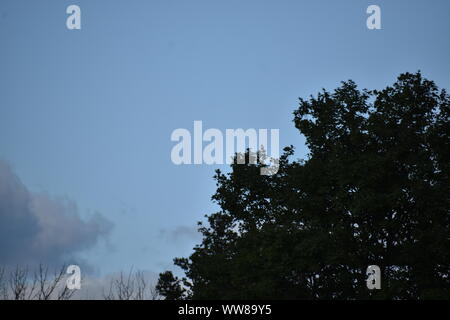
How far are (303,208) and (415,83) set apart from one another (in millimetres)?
8823

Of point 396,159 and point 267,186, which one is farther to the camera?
point 267,186

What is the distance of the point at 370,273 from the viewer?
82.4 feet

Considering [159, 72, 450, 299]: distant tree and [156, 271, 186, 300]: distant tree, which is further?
[156, 271, 186, 300]: distant tree

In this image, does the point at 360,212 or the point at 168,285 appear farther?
the point at 168,285

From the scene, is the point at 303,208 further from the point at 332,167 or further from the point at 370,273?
the point at 370,273

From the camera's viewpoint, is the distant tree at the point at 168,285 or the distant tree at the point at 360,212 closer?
the distant tree at the point at 360,212

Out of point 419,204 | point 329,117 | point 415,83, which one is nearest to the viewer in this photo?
point 419,204

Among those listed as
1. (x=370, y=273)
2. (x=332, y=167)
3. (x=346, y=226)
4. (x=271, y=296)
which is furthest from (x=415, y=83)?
(x=271, y=296)

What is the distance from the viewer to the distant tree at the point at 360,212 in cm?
2350

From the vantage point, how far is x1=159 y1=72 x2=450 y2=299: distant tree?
77.1 feet

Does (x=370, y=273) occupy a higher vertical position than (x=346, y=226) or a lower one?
lower

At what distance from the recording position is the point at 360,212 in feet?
81.0
